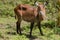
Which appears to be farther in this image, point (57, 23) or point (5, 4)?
point (5, 4)

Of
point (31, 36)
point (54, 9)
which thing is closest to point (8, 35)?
point (31, 36)

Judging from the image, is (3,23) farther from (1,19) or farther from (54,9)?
(54,9)

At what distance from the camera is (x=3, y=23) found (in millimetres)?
11727

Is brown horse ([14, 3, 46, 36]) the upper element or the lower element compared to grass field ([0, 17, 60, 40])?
upper

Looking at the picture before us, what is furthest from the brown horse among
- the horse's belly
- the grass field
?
the grass field

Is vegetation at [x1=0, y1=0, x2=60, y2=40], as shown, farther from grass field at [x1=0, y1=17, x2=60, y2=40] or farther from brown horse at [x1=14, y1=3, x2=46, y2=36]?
brown horse at [x1=14, y1=3, x2=46, y2=36]

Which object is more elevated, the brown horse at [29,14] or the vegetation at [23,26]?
the brown horse at [29,14]

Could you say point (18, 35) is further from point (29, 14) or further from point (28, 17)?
point (29, 14)

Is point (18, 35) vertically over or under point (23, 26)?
over

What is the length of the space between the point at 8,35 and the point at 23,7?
1321 mm

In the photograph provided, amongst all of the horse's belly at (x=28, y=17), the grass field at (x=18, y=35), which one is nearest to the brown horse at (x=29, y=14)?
the horse's belly at (x=28, y=17)

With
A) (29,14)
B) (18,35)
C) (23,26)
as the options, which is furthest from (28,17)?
(23,26)

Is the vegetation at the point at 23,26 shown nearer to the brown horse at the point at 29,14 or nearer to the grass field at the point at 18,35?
the grass field at the point at 18,35

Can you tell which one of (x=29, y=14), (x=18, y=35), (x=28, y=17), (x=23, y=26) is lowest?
(x=23, y=26)
